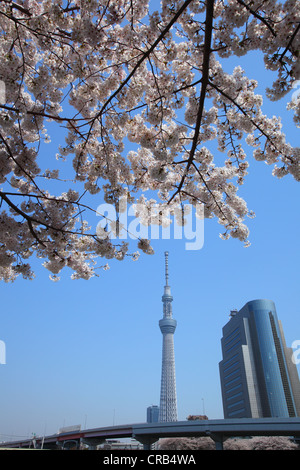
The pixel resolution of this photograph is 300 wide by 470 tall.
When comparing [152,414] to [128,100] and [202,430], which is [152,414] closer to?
[202,430]

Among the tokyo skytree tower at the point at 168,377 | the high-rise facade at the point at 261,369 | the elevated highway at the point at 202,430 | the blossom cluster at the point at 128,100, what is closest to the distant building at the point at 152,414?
the tokyo skytree tower at the point at 168,377

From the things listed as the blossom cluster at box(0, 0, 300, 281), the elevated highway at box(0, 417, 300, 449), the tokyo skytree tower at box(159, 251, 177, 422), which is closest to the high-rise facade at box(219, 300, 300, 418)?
the tokyo skytree tower at box(159, 251, 177, 422)

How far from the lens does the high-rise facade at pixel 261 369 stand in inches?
2822

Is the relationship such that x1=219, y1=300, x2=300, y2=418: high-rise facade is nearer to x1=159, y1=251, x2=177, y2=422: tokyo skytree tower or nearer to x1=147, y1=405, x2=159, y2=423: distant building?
x1=159, y1=251, x2=177, y2=422: tokyo skytree tower

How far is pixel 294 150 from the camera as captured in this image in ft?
15.6

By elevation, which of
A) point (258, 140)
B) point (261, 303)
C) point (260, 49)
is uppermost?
point (261, 303)

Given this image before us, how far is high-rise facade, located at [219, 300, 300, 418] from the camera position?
71.7m

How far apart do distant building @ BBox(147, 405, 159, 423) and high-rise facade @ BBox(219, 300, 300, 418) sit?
79.0 m

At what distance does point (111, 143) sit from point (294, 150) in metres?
2.78

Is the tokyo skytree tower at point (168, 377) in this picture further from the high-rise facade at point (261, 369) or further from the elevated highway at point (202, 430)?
the elevated highway at point (202, 430)

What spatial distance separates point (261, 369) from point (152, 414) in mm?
97721
